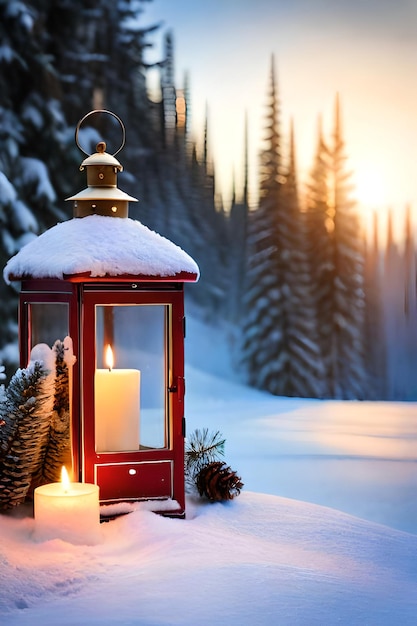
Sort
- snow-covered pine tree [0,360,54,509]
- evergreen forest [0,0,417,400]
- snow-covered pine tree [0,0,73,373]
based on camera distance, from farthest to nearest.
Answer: evergreen forest [0,0,417,400], snow-covered pine tree [0,0,73,373], snow-covered pine tree [0,360,54,509]

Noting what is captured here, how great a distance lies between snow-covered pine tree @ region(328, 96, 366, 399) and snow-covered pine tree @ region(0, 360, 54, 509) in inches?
126

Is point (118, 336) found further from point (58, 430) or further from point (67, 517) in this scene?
point (67, 517)

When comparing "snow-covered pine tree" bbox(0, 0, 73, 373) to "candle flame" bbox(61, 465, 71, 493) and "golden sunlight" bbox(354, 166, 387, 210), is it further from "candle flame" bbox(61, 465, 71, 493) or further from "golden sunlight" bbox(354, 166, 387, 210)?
"candle flame" bbox(61, 465, 71, 493)

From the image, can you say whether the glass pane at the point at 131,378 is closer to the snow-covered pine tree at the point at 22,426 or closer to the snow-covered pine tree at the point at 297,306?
the snow-covered pine tree at the point at 22,426

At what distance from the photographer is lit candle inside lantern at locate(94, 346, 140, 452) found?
256cm

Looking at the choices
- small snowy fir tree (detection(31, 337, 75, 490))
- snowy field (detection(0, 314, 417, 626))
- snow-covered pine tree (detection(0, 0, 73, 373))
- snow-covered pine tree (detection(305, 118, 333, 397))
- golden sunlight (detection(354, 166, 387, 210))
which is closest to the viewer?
snowy field (detection(0, 314, 417, 626))

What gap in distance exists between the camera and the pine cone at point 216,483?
111 inches

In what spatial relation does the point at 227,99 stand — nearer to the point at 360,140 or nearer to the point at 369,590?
the point at 360,140

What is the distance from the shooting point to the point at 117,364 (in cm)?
265

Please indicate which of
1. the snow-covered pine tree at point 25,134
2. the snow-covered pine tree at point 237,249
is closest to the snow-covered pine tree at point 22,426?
the snow-covered pine tree at point 25,134

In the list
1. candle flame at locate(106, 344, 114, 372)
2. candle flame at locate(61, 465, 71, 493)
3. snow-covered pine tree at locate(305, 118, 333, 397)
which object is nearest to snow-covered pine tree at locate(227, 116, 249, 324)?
snow-covered pine tree at locate(305, 118, 333, 397)

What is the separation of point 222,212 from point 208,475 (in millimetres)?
3204

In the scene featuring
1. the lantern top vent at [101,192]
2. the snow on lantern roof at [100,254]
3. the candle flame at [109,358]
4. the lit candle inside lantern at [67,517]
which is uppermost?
the lantern top vent at [101,192]

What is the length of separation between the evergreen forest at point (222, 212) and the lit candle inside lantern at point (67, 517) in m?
2.72
